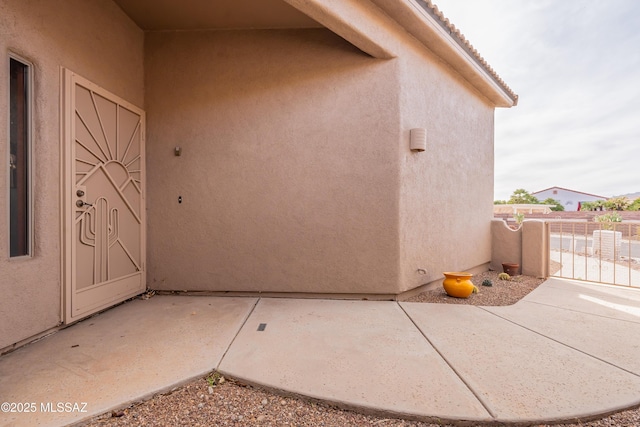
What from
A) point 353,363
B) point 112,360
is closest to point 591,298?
point 353,363

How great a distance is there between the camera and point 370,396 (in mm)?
1819

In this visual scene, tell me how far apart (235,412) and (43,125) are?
10.7 feet

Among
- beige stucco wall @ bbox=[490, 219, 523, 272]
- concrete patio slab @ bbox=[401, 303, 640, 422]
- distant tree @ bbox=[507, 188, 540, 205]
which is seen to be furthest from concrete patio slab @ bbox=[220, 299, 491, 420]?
distant tree @ bbox=[507, 188, 540, 205]

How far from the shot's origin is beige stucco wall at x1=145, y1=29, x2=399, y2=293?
3.91m

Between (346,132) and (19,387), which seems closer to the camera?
(19,387)

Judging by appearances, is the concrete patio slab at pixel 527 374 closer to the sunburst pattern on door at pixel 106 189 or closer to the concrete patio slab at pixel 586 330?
the concrete patio slab at pixel 586 330

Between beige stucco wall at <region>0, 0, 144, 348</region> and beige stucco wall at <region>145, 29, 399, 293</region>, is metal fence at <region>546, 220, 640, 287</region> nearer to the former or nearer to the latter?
beige stucco wall at <region>145, 29, 399, 293</region>

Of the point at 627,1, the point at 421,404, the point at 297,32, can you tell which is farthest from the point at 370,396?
→ the point at 627,1

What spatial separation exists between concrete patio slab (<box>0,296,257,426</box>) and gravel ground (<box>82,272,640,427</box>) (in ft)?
0.31

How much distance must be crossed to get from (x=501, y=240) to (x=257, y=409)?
238 inches

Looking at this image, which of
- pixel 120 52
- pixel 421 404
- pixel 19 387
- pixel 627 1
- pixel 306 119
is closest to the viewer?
pixel 421 404

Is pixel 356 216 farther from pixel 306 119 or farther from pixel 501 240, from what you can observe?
pixel 501 240

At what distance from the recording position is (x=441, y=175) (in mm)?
4602

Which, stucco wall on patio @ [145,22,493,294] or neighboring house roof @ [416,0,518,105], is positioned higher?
neighboring house roof @ [416,0,518,105]
